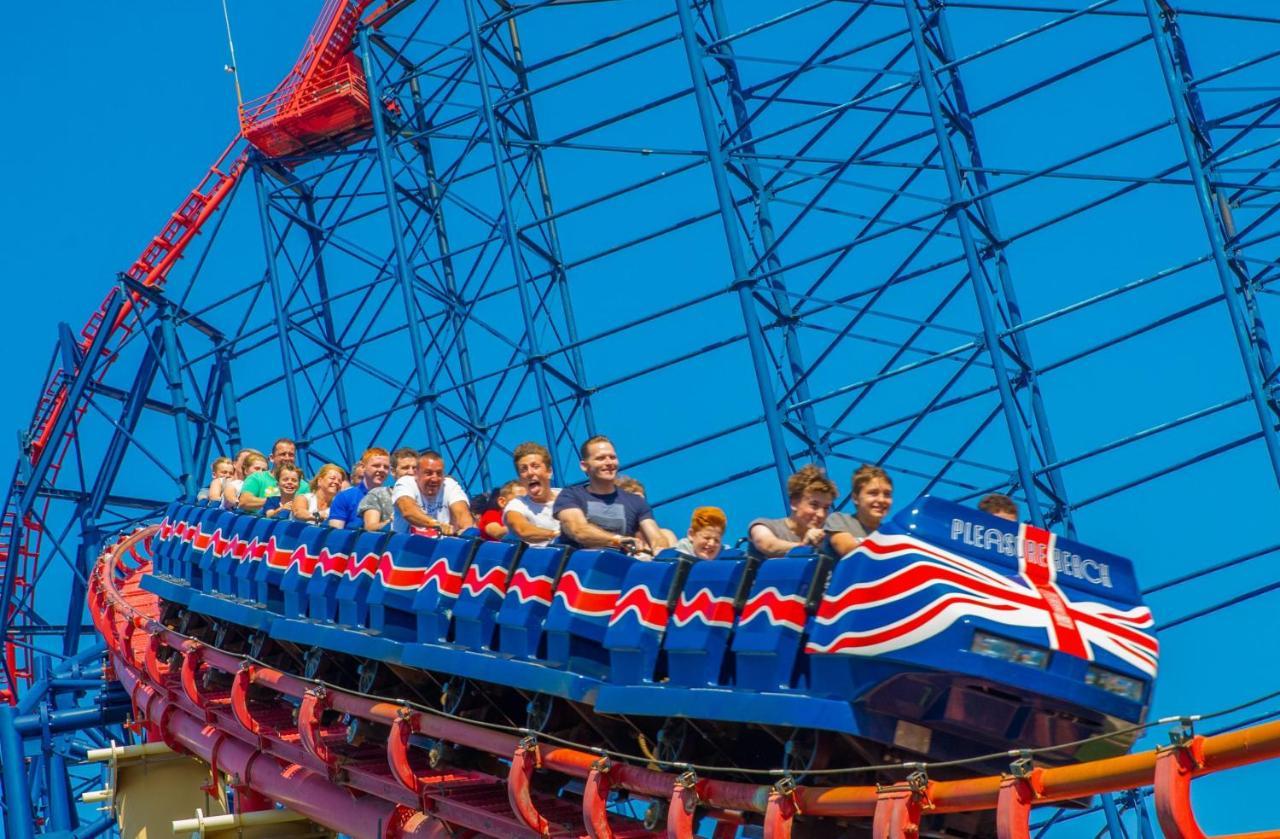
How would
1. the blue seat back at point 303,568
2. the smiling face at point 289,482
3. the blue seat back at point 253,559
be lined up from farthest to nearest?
the smiling face at point 289,482, the blue seat back at point 253,559, the blue seat back at point 303,568

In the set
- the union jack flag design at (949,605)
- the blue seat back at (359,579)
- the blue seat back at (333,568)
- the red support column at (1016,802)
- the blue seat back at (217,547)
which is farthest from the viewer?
the blue seat back at (217,547)

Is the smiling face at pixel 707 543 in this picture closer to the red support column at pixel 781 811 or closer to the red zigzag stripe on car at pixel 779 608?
the red zigzag stripe on car at pixel 779 608

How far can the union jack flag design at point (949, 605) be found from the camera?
562 centimetres

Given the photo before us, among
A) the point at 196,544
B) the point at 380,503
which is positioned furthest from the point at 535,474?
the point at 196,544

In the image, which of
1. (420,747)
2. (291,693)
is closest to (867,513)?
(420,747)

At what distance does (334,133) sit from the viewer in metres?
21.1

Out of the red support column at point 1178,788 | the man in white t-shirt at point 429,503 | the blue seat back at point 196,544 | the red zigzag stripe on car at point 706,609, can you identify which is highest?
the blue seat back at point 196,544

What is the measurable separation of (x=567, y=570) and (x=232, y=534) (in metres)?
4.52

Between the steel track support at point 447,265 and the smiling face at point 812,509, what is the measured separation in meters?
11.7

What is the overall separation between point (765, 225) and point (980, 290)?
4.12 meters

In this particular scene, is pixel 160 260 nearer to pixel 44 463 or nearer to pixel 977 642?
pixel 44 463

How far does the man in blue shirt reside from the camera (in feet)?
33.0

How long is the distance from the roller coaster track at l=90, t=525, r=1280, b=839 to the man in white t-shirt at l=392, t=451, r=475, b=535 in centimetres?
84

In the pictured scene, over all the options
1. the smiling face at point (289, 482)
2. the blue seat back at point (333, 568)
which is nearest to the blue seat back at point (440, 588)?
the blue seat back at point (333, 568)
